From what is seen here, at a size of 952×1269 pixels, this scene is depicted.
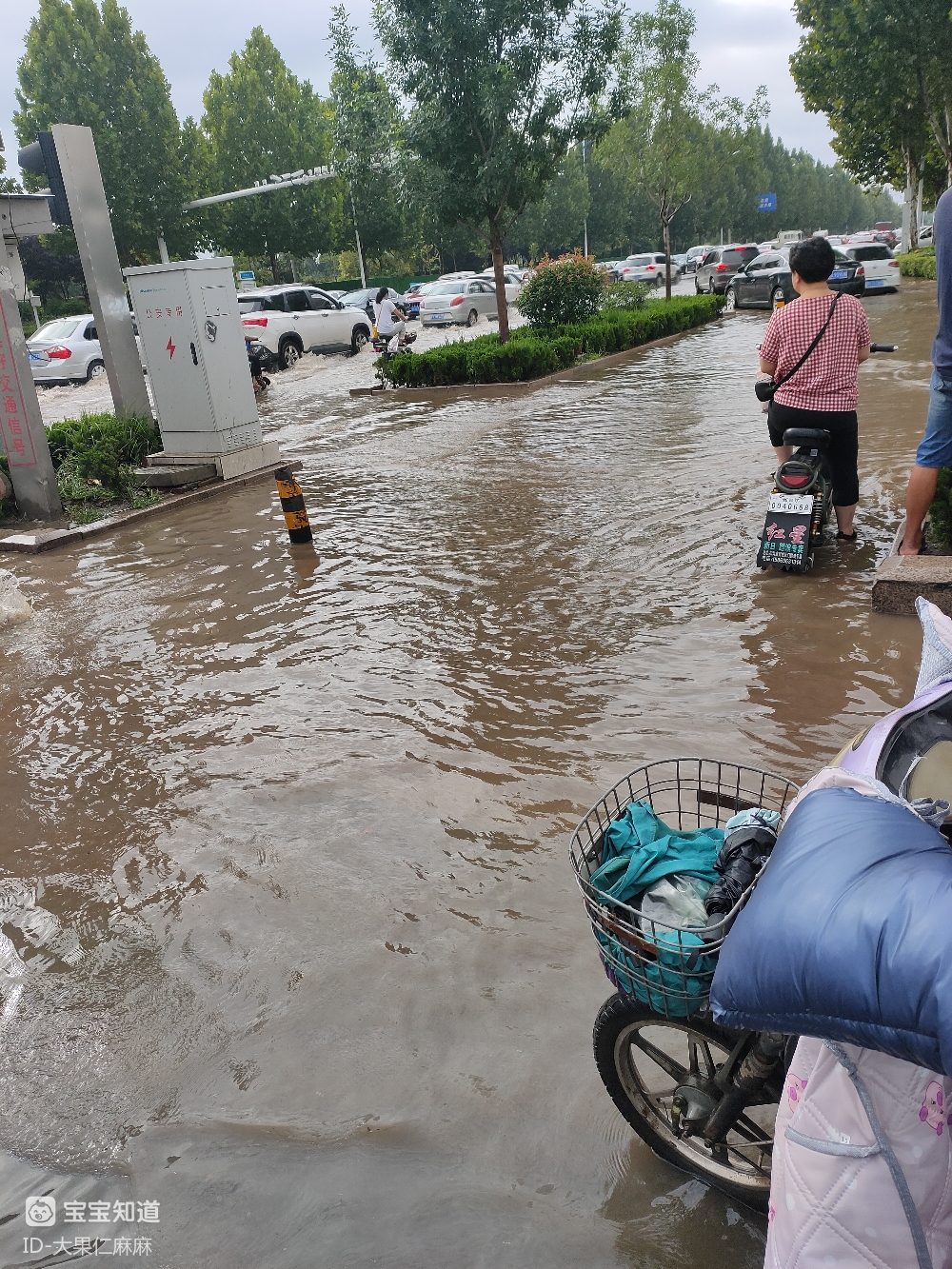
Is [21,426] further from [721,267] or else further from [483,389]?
[721,267]

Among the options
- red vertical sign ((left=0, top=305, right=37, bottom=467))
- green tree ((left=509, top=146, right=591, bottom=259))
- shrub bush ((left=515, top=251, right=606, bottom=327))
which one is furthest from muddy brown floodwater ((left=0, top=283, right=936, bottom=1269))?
green tree ((left=509, top=146, right=591, bottom=259))

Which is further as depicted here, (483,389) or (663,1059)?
(483,389)

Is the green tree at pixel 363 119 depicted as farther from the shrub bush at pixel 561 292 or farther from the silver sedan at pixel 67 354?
the silver sedan at pixel 67 354

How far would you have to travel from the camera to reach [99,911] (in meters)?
3.62

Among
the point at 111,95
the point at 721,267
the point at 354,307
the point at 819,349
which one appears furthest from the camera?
the point at 111,95

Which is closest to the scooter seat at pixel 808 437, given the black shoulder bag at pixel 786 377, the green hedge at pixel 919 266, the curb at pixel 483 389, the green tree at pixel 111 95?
the black shoulder bag at pixel 786 377

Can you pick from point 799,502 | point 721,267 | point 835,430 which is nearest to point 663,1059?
point 799,502

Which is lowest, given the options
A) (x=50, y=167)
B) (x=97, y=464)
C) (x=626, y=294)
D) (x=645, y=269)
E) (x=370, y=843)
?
(x=370, y=843)

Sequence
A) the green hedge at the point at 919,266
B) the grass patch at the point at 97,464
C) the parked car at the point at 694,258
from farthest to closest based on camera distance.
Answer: the parked car at the point at 694,258
the green hedge at the point at 919,266
the grass patch at the point at 97,464

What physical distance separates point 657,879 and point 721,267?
35431 millimetres

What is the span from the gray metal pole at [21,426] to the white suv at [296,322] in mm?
12615

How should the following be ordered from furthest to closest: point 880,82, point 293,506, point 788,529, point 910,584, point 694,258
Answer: point 694,258 < point 880,82 < point 293,506 < point 788,529 < point 910,584

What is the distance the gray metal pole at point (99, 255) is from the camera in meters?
10.0

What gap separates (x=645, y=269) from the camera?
4494 centimetres
